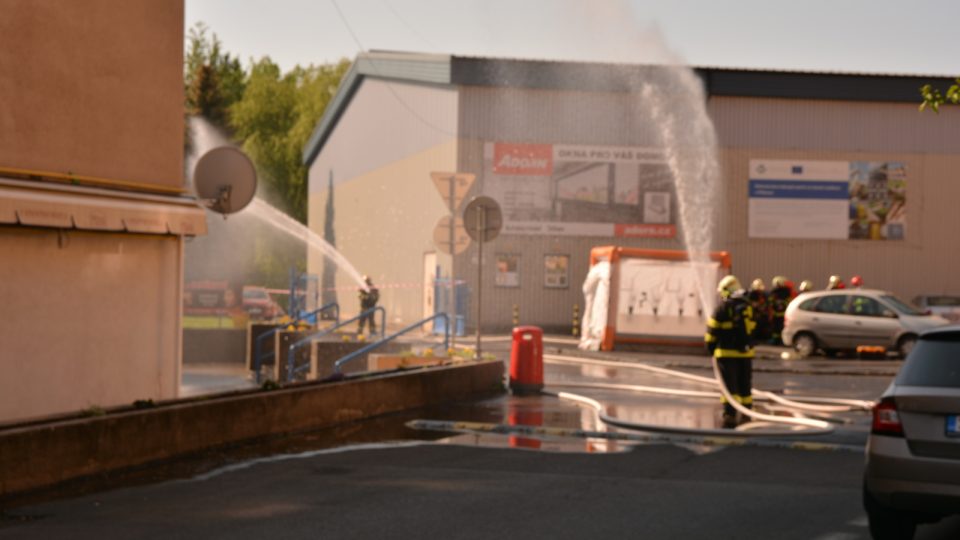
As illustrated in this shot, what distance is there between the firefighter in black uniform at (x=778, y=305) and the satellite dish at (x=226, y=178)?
24668mm

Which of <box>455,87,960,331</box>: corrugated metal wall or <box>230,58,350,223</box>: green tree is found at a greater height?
<box>230,58,350,223</box>: green tree

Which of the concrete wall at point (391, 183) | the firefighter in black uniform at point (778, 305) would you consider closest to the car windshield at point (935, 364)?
the firefighter in black uniform at point (778, 305)

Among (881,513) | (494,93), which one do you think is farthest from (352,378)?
(494,93)

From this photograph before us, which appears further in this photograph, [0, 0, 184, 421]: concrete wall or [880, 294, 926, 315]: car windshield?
[880, 294, 926, 315]: car windshield

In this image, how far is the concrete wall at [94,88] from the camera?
13578 mm

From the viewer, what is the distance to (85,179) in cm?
1420

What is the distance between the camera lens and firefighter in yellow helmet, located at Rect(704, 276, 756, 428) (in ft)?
56.2

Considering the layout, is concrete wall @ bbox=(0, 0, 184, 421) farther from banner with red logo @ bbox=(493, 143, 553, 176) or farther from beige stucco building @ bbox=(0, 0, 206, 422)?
banner with red logo @ bbox=(493, 143, 553, 176)

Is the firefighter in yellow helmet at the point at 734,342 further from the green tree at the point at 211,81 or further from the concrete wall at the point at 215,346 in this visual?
the green tree at the point at 211,81

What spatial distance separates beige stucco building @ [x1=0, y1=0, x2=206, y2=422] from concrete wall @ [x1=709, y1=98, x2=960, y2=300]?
32.7m

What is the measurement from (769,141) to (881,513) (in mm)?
39305

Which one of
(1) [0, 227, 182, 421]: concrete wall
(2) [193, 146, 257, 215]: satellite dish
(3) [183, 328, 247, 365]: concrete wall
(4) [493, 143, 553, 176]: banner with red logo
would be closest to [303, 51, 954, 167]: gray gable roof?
(4) [493, 143, 553, 176]: banner with red logo

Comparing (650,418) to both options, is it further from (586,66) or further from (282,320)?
(586,66)

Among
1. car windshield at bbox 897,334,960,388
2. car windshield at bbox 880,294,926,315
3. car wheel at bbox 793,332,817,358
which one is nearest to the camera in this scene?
car windshield at bbox 897,334,960,388
